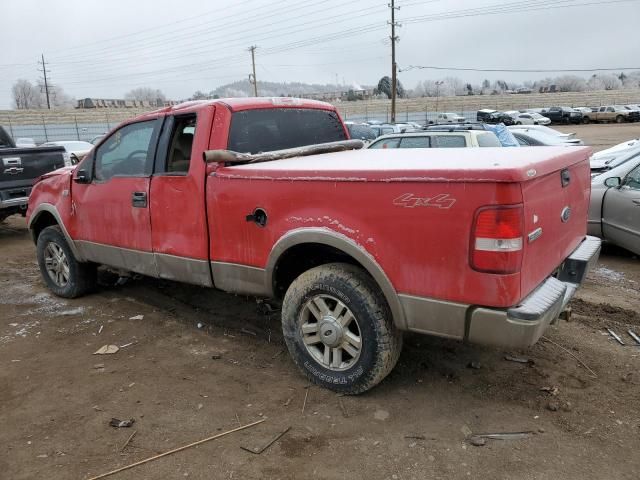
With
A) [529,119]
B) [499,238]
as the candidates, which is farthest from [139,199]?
[529,119]

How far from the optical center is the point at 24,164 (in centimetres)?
845

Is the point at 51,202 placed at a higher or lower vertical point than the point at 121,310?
higher

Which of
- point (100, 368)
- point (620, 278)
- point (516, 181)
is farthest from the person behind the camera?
point (620, 278)

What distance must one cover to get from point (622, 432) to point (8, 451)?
353 centimetres

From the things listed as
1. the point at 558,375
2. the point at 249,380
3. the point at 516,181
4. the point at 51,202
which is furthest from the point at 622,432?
the point at 51,202

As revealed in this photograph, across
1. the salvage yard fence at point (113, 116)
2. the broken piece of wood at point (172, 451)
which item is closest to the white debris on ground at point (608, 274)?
the broken piece of wood at point (172, 451)

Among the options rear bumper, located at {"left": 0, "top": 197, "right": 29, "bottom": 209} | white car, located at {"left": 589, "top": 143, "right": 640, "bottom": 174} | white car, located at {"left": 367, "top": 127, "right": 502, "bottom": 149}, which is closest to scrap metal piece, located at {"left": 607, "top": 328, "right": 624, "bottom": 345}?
white car, located at {"left": 589, "top": 143, "right": 640, "bottom": 174}

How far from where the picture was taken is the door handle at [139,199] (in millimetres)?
4426

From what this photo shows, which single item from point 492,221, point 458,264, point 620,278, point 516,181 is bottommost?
point 620,278

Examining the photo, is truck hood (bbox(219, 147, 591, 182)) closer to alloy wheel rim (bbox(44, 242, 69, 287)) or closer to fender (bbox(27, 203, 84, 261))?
fender (bbox(27, 203, 84, 261))

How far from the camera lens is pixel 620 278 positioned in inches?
231

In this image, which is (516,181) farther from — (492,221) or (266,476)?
(266,476)

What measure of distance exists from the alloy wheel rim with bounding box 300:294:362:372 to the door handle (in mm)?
1839

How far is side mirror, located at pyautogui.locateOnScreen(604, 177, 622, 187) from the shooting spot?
254 inches
